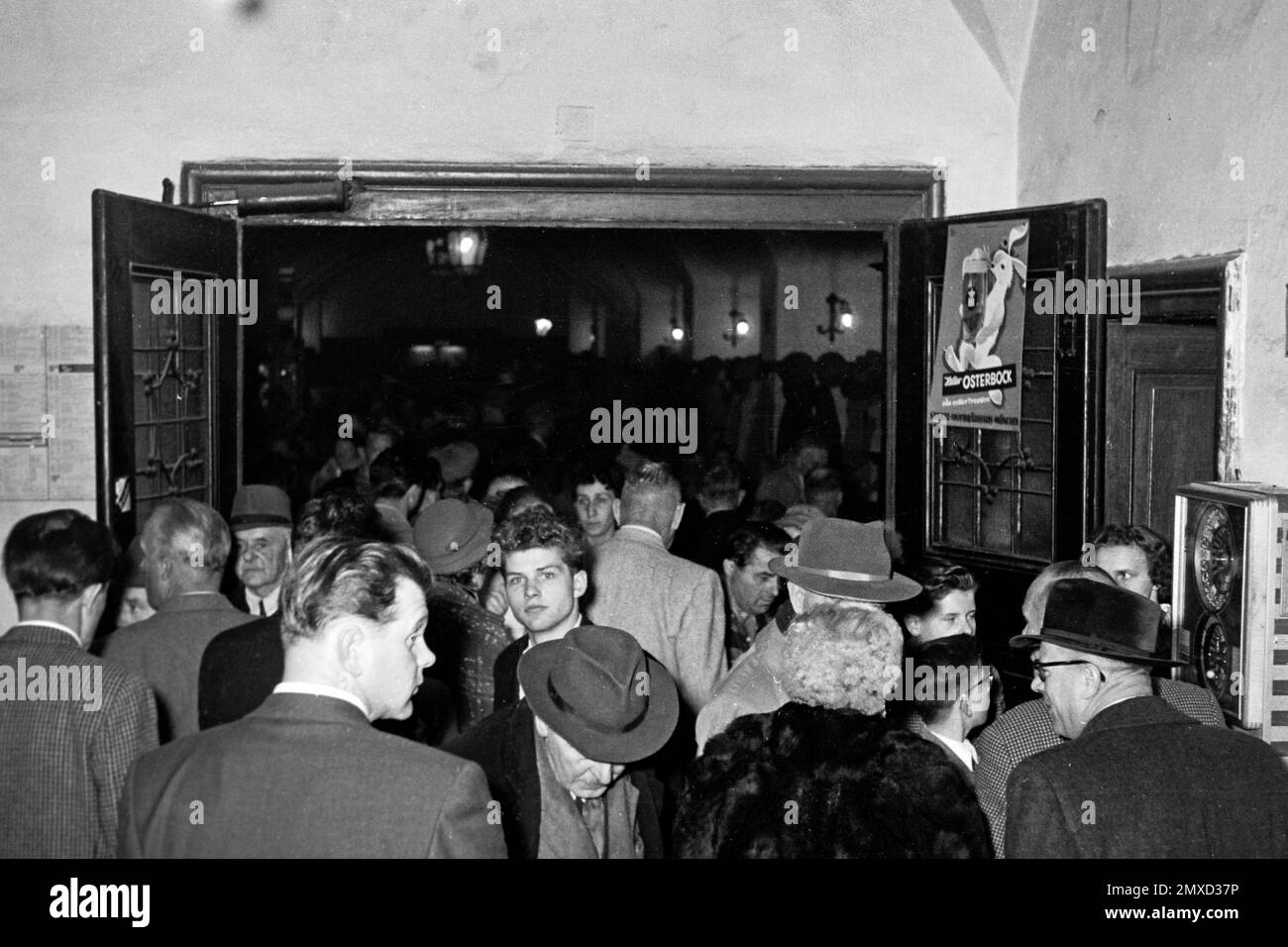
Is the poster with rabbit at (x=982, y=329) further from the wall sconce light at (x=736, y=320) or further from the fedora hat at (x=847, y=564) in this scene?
the wall sconce light at (x=736, y=320)

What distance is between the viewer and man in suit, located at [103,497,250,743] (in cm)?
332

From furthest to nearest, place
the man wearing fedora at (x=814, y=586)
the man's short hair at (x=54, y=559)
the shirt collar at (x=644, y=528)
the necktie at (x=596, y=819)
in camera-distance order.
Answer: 1. the shirt collar at (x=644, y=528)
2. the man wearing fedora at (x=814, y=586)
3. the man's short hair at (x=54, y=559)
4. the necktie at (x=596, y=819)

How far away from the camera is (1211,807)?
2.45 metres

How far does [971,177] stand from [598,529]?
2312 millimetres

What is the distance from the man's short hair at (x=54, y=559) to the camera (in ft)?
9.30

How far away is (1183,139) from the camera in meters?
4.61

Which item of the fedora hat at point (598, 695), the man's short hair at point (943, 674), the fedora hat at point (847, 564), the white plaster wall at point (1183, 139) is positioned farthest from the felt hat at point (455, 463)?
the fedora hat at point (598, 695)

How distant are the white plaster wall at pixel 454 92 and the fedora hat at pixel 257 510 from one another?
1673 mm

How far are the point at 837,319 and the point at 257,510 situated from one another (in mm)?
8286

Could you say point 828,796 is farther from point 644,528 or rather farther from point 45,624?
point 644,528

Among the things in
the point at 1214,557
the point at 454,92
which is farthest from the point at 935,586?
the point at 454,92

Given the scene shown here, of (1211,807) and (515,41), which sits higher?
(515,41)
